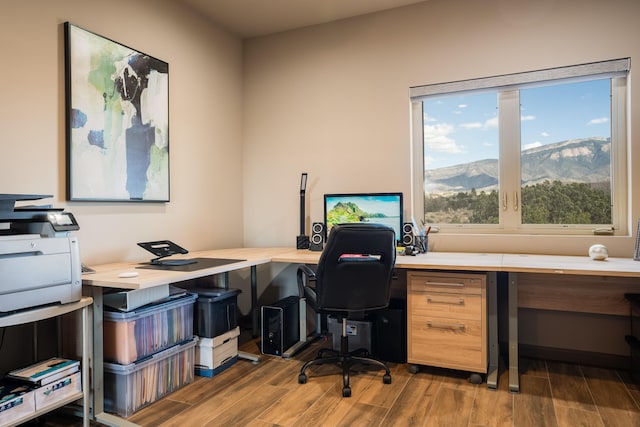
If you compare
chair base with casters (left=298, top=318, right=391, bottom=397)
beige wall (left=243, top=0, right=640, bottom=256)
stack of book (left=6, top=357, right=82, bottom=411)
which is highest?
beige wall (left=243, top=0, right=640, bottom=256)

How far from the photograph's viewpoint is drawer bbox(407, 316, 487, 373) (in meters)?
2.53

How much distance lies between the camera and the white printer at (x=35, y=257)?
5.49 ft

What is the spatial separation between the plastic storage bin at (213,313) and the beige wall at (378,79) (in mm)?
1115

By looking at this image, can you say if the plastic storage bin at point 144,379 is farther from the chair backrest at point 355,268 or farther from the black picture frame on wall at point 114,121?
the black picture frame on wall at point 114,121

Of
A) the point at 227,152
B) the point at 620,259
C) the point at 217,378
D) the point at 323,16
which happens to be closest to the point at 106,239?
the point at 217,378

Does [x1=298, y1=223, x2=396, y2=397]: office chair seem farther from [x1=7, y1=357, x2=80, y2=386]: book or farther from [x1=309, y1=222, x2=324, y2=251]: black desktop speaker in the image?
[x1=7, y1=357, x2=80, y2=386]: book

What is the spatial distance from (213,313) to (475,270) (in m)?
1.72

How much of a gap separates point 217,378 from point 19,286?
139cm

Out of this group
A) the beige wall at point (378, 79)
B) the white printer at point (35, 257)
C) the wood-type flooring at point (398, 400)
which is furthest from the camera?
the beige wall at point (378, 79)

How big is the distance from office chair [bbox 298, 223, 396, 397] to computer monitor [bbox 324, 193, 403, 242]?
73 cm

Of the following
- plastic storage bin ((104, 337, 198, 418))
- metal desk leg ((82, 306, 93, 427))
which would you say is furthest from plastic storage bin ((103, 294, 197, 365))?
metal desk leg ((82, 306, 93, 427))

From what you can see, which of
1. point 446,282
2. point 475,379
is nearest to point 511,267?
point 446,282

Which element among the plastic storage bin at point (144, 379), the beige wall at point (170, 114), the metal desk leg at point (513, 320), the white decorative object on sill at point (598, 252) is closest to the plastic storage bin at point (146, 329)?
the plastic storage bin at point (144, 379)

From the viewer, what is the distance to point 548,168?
122 inches
